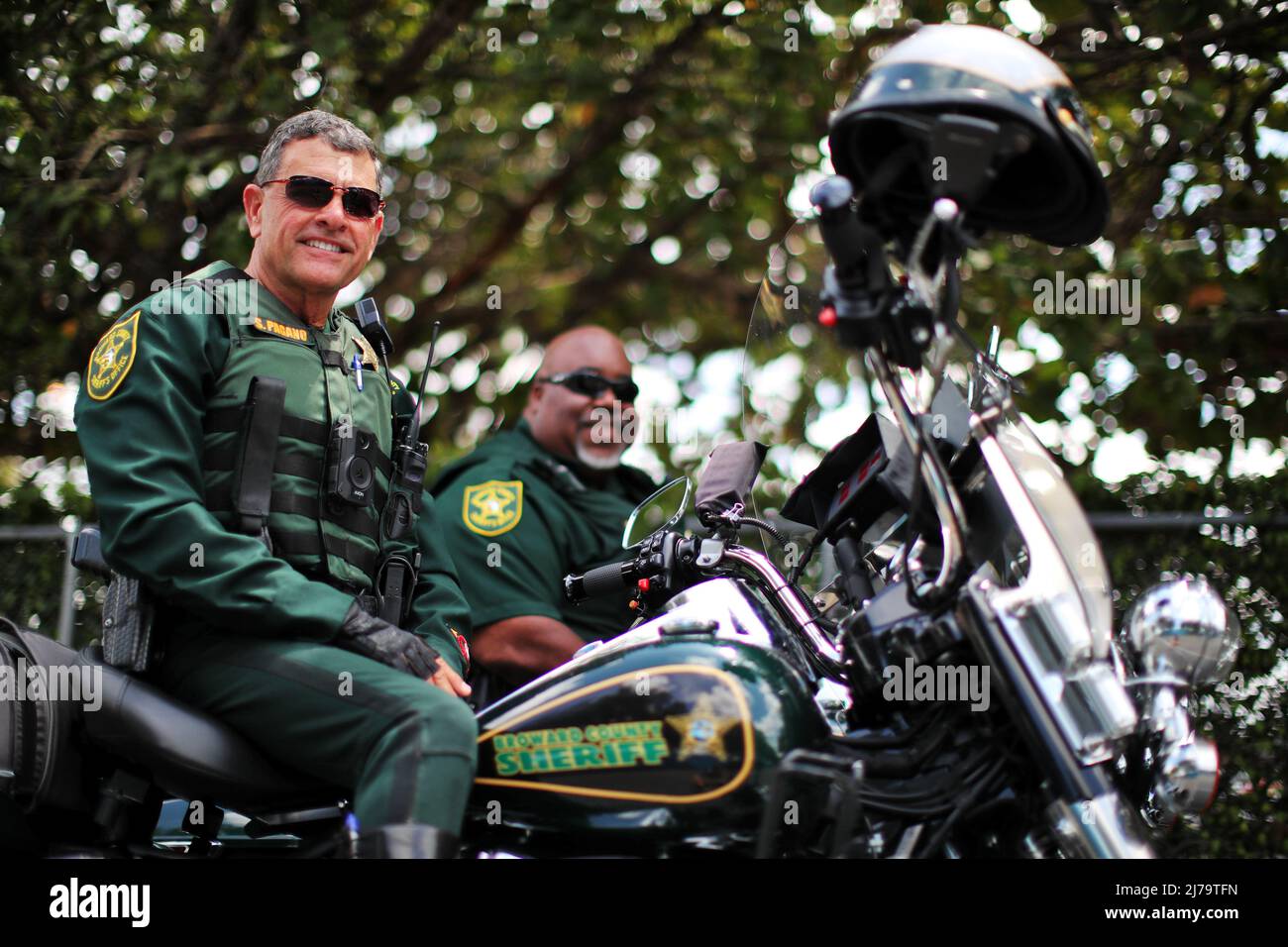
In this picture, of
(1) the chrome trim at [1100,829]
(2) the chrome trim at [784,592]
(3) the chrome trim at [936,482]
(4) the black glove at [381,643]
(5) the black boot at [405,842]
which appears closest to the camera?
(1) the chrome trim at [1100,829]

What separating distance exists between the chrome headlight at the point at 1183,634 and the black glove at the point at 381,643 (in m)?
1.34

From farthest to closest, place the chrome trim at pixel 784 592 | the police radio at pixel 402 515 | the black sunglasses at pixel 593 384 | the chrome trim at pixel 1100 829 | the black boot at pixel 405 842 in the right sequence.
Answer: the black sunglasses at pixel 593 384, the police radio at pixel 402 515, the chrome trim at pixel 784 592, the black boot at pixel 405 842, the chrome trim at pixel 1100 829

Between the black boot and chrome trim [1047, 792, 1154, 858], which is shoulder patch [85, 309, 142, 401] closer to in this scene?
the black boot

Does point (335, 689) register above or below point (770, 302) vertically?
below

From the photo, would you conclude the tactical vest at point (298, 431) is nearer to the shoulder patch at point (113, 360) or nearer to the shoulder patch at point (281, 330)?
the shoulder patch at point (281, 330)

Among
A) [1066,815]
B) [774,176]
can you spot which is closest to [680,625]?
[1066,815]

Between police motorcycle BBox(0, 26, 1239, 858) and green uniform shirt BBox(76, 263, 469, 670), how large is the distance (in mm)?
230

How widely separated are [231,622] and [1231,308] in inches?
170

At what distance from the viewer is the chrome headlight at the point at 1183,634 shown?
7.34ft

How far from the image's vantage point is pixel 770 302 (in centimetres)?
285

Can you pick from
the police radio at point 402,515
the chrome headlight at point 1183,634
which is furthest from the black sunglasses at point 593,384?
the chrome headlight at point 1183,634

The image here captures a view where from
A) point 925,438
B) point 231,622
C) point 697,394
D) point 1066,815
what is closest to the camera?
point 1066,815

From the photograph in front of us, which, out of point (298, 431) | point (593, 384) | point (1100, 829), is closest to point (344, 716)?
point (298, 431)
